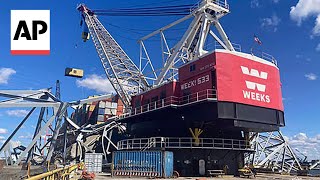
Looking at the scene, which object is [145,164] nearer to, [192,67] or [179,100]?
[179,100]

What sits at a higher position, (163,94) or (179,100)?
(163,94)

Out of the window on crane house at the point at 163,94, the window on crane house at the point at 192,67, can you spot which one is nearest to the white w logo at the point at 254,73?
the window on crane house at the point at 192,67

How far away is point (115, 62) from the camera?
7650cm

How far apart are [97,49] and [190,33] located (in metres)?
31.2

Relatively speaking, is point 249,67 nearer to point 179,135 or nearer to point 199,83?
point 199,83

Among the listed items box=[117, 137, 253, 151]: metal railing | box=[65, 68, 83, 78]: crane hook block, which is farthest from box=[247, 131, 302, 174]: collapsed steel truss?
box=[65, 68, 83, 78]: crane hook block

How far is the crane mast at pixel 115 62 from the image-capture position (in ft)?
243

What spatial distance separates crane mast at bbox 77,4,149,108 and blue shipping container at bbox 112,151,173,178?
Result: 1131 inches

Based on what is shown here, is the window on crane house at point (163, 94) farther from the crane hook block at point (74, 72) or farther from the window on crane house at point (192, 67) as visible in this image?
the crane hook block at point (74, 72)

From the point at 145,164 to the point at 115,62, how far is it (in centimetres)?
4055

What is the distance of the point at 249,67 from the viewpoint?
44469 millimetres

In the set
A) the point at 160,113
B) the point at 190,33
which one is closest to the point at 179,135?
the point at 160,113

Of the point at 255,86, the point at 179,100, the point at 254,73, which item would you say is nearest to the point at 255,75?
the point at 254,73

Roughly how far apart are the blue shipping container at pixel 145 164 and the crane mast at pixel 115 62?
28738 mm
